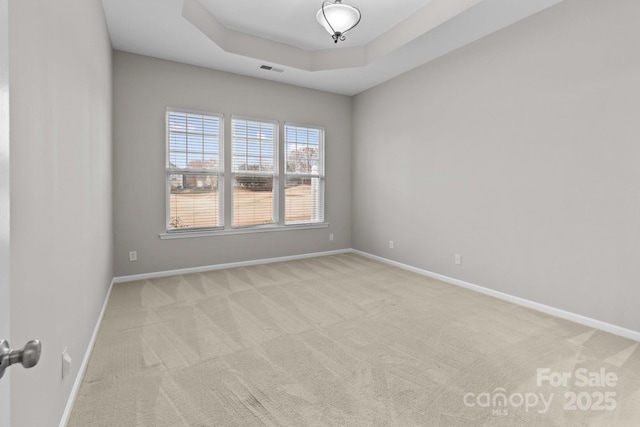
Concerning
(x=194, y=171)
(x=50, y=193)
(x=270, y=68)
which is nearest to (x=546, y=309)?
(x=50, y=193)

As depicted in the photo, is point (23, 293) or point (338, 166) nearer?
point (23, 293)

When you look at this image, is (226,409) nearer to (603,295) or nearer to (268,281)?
(268,281)

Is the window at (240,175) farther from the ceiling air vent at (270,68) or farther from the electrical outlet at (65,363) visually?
the electrical outlet at (65,363)

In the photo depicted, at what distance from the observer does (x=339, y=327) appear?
2.81 m

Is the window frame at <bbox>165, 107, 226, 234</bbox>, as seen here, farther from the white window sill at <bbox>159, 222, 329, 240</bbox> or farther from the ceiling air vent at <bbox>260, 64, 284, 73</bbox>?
the ceiling air vent at <bbox>260, 64, 284, 73</bbox>

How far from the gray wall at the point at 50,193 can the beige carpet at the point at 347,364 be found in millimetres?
426

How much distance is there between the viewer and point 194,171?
453cm

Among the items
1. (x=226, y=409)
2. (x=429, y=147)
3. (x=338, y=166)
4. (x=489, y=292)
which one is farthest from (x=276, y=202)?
(x=226, y=409)

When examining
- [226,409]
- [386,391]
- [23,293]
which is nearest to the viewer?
[23,293]

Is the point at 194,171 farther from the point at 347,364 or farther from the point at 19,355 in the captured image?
the point at 19,355

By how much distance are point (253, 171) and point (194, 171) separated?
2.86ft

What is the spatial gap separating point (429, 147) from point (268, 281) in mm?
2788

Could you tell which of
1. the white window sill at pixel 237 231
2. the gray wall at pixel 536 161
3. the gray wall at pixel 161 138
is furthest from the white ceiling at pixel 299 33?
the white window sill at pixel 237 231

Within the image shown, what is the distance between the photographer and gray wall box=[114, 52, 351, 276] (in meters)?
4.05
